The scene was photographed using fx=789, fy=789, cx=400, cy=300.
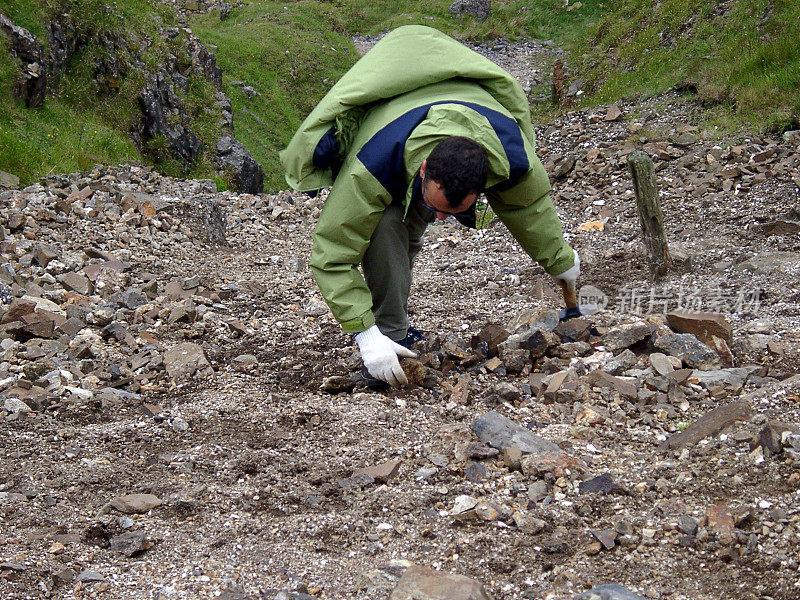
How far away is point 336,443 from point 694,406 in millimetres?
1683

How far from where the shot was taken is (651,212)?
580 centimetres

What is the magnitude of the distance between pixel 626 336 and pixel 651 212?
184cm

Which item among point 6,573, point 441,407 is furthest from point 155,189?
point 6,573

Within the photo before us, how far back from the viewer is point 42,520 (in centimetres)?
310

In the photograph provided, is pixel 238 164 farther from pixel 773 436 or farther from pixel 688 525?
pixel 688 525

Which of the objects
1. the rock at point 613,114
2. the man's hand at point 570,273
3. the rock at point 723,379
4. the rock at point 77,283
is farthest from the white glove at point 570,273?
the rock at point 613,114

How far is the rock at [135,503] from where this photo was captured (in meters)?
3.16

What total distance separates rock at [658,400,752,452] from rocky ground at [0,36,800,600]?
1 centimetres

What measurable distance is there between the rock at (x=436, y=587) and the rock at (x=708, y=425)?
3.99 ft

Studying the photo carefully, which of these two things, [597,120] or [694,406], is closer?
[694,406]

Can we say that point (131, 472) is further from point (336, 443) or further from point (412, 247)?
point (412, 247)

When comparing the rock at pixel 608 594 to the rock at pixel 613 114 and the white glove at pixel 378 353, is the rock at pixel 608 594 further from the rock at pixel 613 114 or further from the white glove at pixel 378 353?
the rock at pixel 613 114

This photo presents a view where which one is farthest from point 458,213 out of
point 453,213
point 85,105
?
point 85,105

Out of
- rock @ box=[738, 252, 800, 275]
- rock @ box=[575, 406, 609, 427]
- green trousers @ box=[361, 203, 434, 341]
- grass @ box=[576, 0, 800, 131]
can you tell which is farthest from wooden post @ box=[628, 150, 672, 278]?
grass @ box=[576, 0, 800, 131]
